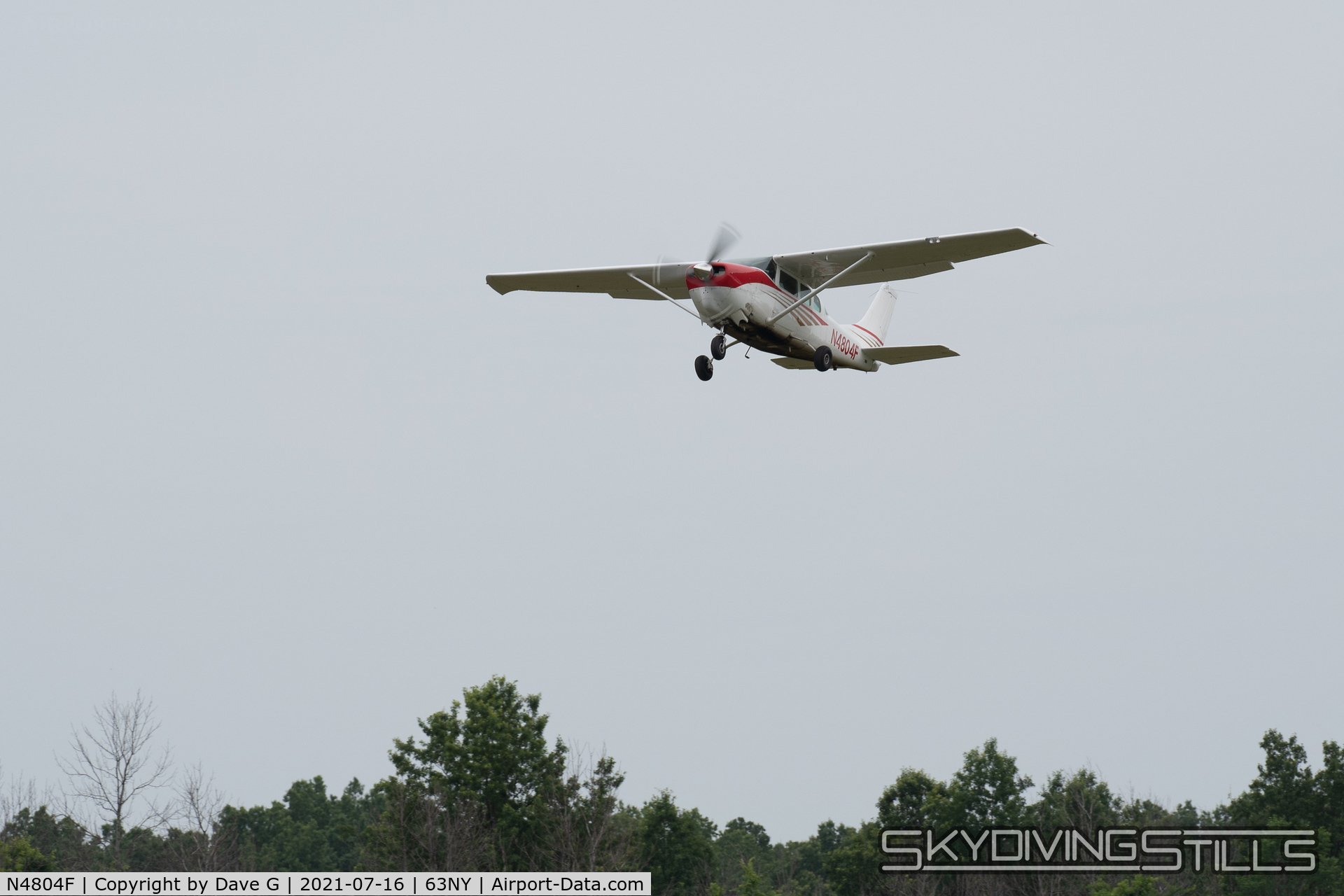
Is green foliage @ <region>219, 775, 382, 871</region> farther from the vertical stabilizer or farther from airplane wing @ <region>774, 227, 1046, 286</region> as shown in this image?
airplane wing @ <region>774, 227, 1046, 286</region>

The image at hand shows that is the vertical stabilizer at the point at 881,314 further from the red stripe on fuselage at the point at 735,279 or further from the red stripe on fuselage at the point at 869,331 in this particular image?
the red stripe on fuselage at the point at 735,279

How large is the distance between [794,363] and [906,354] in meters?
2.69

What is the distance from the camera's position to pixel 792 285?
26922 millimetres

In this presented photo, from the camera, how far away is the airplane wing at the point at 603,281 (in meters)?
28.3

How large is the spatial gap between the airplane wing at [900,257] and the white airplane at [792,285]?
0.06ft

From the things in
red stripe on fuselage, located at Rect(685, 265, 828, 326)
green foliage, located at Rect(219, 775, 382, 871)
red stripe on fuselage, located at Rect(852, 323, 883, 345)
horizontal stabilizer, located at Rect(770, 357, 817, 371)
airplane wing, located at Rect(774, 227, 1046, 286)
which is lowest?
green foliage, located at Rect(219, 775, 382, 871)

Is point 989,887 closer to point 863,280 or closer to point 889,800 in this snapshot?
point 889,800

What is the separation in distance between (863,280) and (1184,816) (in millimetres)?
91987

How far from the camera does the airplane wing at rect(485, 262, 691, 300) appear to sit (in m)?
28.3

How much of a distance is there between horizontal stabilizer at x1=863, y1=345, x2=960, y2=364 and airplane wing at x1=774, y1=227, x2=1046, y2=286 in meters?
1.95

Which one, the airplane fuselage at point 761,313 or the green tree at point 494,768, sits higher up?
the airplane fuselage at point 761,313

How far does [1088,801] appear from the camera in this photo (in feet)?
179
